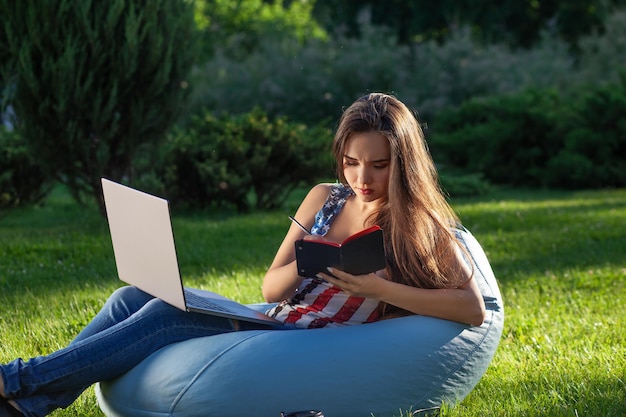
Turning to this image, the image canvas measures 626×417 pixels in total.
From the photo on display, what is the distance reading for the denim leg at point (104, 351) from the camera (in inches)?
145

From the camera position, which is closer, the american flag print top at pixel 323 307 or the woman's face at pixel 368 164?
the woman's face at pixel 368 164

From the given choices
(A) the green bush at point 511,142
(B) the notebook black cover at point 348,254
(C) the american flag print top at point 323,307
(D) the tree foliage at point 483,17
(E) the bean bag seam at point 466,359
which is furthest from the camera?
(D) the tree foliage at point 483,17

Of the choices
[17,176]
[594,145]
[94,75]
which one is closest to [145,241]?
[94,75]

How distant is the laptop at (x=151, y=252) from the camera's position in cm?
360

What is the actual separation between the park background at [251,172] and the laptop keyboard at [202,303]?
766mm

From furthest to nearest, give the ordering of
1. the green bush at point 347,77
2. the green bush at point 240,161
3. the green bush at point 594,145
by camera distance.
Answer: the green bush at point 347,77 → the green bush at point 594,145 → the green bush at point 240,161

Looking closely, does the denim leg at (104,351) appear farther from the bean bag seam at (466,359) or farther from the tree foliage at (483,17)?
the tree foliage at (483,17)

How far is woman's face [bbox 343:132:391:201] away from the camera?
3.93 m

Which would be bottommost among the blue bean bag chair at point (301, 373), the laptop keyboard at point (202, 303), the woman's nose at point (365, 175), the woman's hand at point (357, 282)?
the blue bean bag chair at point (301, 373)

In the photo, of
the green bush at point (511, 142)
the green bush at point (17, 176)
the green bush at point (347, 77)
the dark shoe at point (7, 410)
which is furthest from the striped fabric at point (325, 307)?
the green bush at point (347, 77)

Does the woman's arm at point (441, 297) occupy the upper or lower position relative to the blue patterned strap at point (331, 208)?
lower

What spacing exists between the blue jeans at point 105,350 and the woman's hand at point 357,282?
27.7 inches

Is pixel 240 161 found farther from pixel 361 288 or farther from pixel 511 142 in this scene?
pixel 361 288

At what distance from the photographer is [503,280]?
7.34 m
